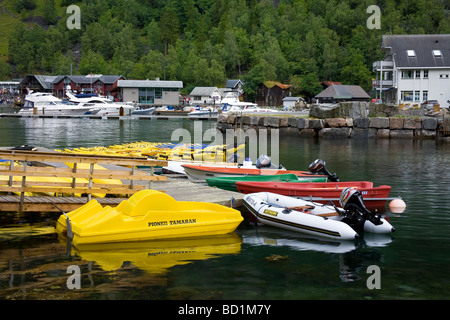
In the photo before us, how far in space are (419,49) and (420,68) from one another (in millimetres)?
3267

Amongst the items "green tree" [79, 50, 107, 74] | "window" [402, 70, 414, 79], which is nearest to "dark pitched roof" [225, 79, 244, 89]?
"green tree" [79, 50, 107, 74]

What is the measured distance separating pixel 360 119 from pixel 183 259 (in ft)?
147

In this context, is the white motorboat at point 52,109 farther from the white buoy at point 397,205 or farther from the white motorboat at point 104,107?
the white buoy at point 397,205

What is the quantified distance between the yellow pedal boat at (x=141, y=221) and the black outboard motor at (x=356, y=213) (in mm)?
3711

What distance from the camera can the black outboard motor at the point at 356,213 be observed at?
1683 cm

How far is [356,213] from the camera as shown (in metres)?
16.9

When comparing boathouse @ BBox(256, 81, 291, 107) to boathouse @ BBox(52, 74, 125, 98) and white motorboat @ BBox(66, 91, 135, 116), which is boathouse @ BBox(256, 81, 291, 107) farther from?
boathouse @ BBox(52, 74, 125, 98)

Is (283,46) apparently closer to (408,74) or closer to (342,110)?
(408,74)

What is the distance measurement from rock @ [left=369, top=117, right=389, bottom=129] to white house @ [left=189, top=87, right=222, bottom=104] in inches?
2761

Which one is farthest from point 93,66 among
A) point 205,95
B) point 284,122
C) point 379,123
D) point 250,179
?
point 250,179

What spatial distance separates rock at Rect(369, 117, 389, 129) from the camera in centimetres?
5444

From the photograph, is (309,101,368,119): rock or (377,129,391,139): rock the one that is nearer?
(377,129,391,139): rock

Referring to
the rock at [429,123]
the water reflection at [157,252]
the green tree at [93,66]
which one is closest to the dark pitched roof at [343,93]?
the rock at [429,123]

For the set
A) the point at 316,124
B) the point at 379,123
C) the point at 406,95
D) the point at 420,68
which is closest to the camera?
the point at 379,123
